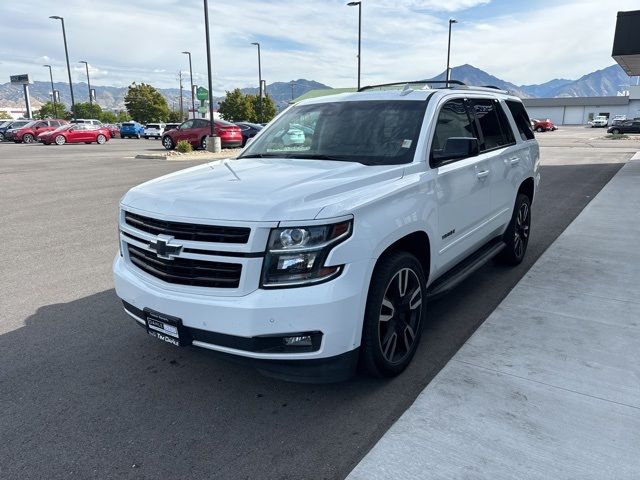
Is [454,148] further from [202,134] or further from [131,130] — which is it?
[131,130]

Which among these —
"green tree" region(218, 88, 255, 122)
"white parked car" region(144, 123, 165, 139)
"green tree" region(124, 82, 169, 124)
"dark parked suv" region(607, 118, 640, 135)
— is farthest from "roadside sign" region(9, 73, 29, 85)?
"dark parked suv" region(607, 118, 640, 135)

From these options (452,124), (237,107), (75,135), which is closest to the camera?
(452,124)

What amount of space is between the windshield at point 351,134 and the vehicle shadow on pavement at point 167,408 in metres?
1.56

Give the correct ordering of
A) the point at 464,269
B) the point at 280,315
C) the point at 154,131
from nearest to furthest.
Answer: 1. the point at 280,315
2. the point at 464,269
3. the point at 154,131

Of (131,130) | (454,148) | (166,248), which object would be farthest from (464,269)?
(131,130)

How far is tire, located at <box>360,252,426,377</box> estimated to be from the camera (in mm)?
3016

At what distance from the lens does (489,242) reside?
5293 millimetres

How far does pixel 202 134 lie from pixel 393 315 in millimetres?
24393

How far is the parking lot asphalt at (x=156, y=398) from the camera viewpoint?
2654 mm

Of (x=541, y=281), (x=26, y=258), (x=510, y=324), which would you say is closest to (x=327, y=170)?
(x=510, y=324)

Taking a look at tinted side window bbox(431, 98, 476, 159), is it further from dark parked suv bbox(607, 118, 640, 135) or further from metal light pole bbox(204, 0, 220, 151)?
dark parked suv bbox(607, 118, 640, 135)

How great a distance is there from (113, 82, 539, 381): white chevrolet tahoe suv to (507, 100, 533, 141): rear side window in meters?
1.77

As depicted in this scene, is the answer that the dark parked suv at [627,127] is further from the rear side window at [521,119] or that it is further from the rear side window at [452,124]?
the rear side window at [452,124]

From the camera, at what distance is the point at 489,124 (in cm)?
505
